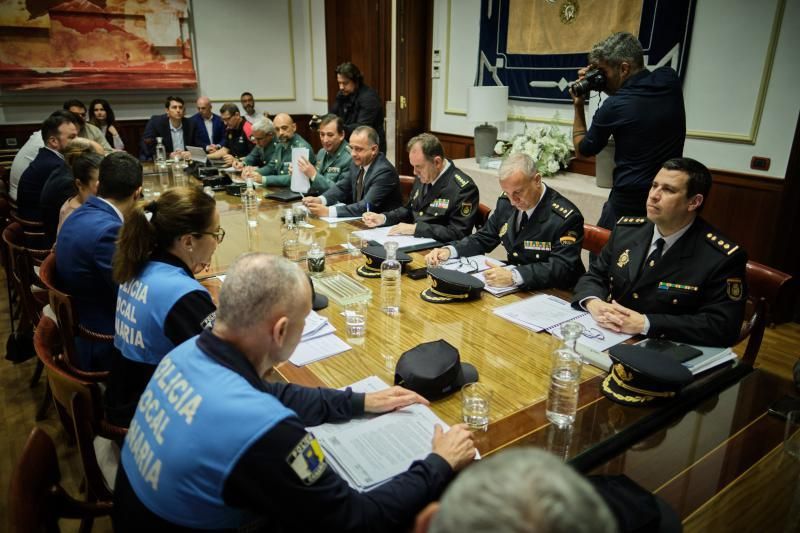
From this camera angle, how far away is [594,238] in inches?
103

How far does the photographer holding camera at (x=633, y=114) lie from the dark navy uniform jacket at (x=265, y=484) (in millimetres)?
2299

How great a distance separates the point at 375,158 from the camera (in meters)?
3.62

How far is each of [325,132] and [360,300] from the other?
90.6 inches

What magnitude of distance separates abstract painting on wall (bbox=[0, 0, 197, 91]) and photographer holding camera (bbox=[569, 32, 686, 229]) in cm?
596

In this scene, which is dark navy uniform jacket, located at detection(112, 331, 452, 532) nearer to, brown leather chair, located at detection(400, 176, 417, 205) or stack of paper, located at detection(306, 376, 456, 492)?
stack of paper, located at detection(306, 376, 456, 492)

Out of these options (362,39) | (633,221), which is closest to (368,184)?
(633,221)

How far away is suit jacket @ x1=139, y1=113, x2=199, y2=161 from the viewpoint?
229 inches

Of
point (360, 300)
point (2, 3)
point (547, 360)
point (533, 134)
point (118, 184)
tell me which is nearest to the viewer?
point (547, 360)

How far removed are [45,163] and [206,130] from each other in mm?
3090

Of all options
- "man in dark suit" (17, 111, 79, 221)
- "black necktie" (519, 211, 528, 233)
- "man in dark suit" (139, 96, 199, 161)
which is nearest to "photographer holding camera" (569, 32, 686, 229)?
"black necktie" (519, 211, 528, 233)

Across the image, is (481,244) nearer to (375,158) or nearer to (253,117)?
(375,158)

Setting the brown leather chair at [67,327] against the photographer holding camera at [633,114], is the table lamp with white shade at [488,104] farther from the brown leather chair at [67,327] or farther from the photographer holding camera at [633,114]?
the brown leather chair at [67,327]

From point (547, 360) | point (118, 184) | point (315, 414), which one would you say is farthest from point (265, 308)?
point (118, 184)

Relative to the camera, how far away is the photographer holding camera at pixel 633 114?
2756mm
